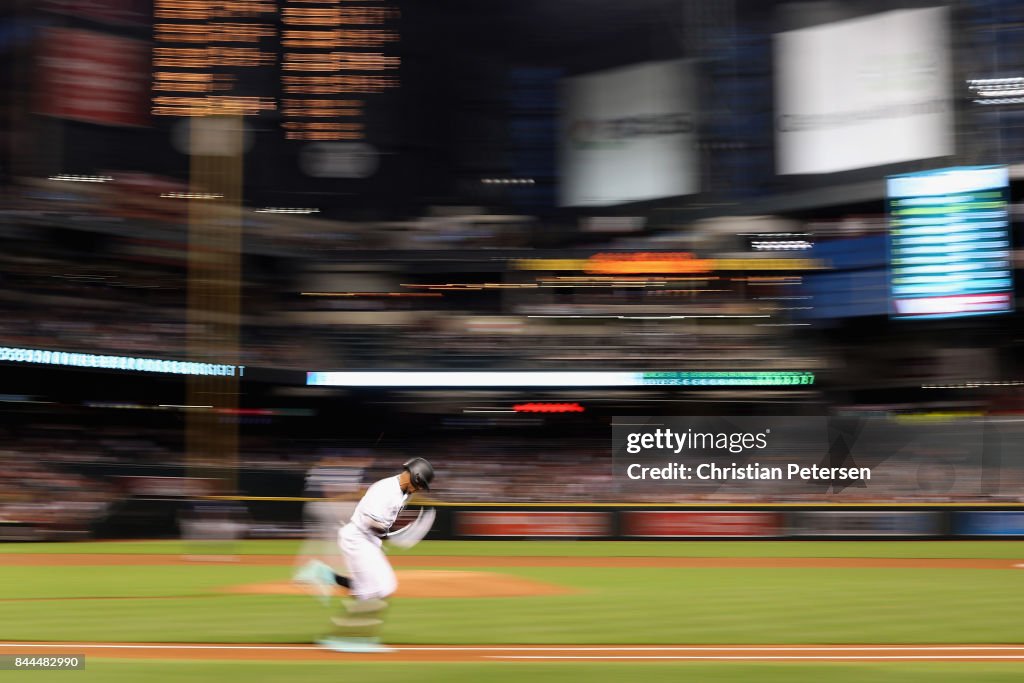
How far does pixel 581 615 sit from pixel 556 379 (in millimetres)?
27652

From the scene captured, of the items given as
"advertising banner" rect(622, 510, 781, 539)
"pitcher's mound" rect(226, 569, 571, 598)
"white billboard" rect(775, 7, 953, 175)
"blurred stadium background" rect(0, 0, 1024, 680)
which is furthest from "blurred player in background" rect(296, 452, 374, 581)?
"white billboard" rect(775, 7, 953, 175)

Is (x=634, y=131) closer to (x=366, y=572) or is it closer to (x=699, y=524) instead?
(x=699, y=524)

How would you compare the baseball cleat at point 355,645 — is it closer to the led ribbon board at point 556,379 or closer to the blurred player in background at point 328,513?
the blurred player in background at point 328,513

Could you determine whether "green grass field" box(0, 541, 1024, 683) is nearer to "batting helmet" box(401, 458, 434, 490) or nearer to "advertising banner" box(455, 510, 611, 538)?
"batting helmet" box(401, 458, 434, 490)

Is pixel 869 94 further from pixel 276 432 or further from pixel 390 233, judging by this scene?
pixel 276 432

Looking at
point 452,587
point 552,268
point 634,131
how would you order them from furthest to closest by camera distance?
point 634,131 → point 552,268 → point 452,587

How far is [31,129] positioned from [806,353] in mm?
31408

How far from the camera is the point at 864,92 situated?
145 feet

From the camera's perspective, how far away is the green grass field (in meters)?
9.01

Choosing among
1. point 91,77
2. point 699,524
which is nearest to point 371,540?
point 699,524

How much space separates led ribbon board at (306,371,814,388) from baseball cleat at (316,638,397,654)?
30153 mm

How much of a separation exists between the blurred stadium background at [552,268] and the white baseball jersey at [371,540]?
16.4m

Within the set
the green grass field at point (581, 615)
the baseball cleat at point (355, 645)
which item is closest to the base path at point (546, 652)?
the baseball cleat at point (355, 645)

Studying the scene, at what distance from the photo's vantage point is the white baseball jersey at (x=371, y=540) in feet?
30.6
